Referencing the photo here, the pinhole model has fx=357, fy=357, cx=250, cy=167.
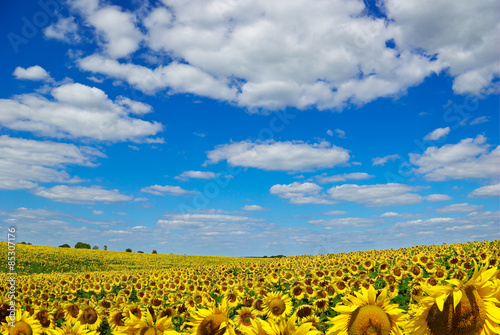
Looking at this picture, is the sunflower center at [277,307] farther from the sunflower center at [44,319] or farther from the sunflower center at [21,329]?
the sunflower center at [44,319]

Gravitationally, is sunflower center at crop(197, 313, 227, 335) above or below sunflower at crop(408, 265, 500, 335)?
below

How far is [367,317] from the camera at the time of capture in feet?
9.67

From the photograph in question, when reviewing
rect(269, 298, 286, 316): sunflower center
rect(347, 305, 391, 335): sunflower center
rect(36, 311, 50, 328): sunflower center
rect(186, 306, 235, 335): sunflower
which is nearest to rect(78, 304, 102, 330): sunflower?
rect(36, 311, 50, 328): sunflower center

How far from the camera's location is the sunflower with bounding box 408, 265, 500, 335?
100 inches

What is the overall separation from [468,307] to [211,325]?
200cm

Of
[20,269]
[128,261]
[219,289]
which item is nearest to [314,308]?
[219,289]

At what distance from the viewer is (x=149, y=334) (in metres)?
3.13

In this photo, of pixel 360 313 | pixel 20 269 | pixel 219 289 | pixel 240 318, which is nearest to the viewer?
pixel 360 313

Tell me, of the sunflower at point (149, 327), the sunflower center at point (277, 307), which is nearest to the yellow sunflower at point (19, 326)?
the sunflower at point (149, 327)

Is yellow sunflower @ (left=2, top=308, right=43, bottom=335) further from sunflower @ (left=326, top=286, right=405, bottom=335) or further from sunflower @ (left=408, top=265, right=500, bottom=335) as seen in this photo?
sunflower @ (left=408, top=265, right=500, bottom=335)

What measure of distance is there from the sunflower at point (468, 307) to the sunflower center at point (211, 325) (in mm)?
1616

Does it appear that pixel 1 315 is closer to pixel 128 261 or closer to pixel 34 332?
pixel 34 332

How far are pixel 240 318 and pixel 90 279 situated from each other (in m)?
9.87

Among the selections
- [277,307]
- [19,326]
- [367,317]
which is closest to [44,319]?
[19,326]
